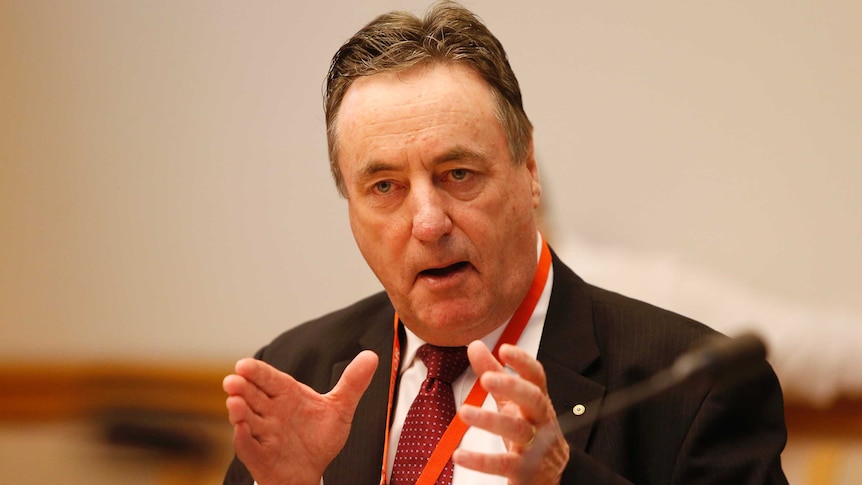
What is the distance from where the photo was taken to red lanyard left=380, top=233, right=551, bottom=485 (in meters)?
2.11

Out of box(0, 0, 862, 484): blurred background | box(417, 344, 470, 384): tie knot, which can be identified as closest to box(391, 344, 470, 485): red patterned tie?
box(417, 344, 470, 384): tie knot

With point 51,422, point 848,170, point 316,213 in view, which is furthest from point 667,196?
point 51,422

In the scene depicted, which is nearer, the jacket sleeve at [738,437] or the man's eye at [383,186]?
the jacket sleeve at [738,437]

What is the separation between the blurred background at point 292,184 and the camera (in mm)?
3287

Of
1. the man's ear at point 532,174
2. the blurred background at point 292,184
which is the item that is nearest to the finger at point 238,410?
the man's ear at point 532,174

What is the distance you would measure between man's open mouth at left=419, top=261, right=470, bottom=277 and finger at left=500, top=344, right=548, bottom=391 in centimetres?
51

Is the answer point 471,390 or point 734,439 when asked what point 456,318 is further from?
point 734,439

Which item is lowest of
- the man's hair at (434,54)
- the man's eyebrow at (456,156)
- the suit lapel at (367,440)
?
the suit lapel at (367,440)

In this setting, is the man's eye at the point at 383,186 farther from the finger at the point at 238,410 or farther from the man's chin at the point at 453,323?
the finger at the point at 238,410

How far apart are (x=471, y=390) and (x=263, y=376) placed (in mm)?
489

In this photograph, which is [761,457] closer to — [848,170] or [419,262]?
[419,262]

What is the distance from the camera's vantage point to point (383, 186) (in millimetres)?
2236

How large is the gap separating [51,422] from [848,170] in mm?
2912

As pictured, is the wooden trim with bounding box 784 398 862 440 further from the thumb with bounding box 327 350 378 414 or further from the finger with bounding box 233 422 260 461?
the finger with bounding box 233 422 260 461
